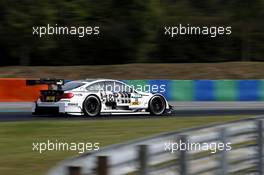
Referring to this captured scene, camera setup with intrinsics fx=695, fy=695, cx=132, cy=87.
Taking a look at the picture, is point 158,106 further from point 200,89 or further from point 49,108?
point 200,89

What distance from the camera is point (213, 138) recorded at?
7.17 m

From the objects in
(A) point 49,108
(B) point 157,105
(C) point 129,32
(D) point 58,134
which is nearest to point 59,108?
(A) point 49,108

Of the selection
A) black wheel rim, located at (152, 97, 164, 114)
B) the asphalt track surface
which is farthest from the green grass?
black wheel rim, located at (152, 97, 164, 114)

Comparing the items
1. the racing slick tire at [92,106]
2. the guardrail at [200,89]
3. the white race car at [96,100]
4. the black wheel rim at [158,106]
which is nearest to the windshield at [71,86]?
the white race car at [96,100]

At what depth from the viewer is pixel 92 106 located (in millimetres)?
18422

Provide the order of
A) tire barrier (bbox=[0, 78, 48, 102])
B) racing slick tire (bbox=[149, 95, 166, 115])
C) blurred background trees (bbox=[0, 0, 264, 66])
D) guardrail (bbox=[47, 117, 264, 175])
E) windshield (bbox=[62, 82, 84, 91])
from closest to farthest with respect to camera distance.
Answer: guardrail (bbox=[47, 117, 264, 175]), windshield (bbox=[62, 82, 84, 91]), racing slick tire (bbox=[149, 95, 166, 115]), tire barrier (bbox=[0, 78, 48, 102]), blurred background trees (bbox=[0, 0, 264, 66])

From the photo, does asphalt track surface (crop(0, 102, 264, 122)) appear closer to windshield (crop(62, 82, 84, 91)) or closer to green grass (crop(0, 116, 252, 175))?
windshield (crop(62, 82, 84, 91))

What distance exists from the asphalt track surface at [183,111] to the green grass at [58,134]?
1432mm

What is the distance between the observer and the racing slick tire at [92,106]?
18.3 meters

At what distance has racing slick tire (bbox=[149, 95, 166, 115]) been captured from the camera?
64.5 feet

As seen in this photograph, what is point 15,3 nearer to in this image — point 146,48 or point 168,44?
point 146,48

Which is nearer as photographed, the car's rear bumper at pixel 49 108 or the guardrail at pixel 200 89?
the car's rear bumper at pixel 49 108

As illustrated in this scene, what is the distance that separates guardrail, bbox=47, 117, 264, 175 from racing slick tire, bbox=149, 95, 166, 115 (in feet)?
37.4

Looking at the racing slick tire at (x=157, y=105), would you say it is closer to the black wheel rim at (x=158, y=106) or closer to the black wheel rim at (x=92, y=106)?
the black wheel rim at (x=158, y=106)
